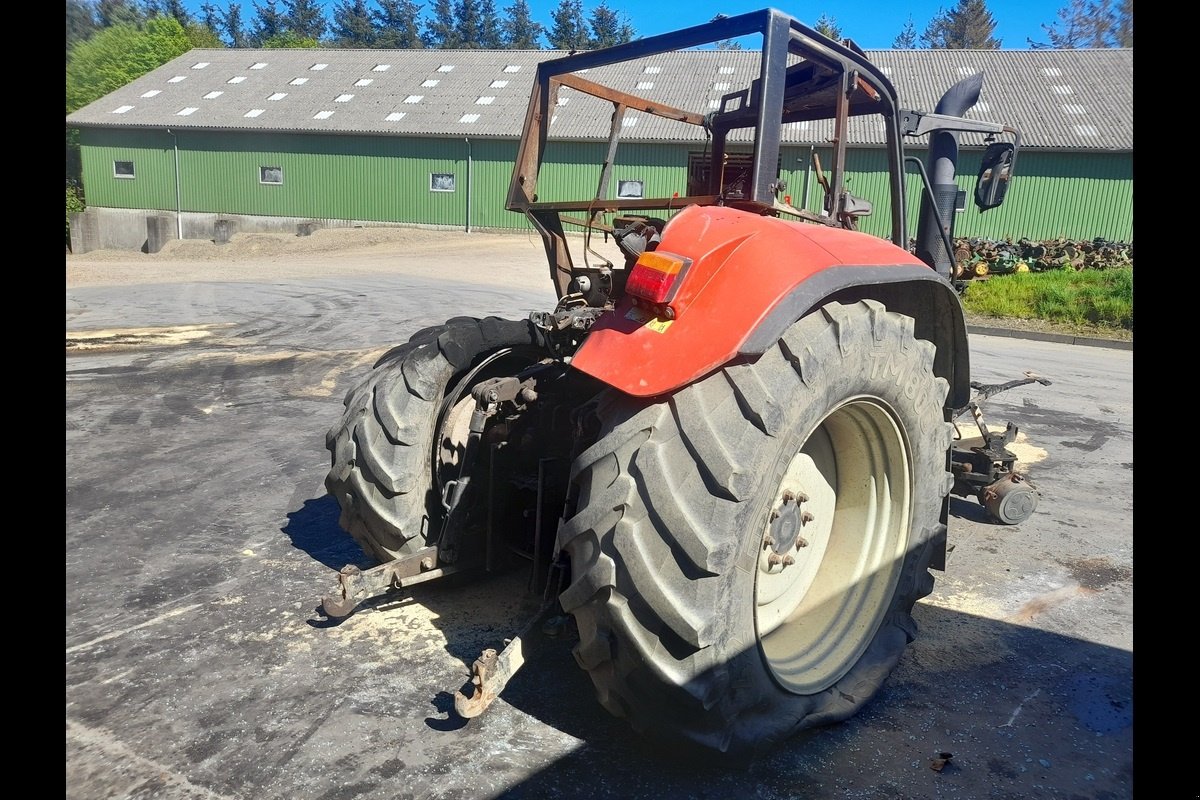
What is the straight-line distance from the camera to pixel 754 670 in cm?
239

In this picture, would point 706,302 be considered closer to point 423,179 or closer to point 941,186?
point 941,186

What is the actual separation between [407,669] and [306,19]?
85.2 meters

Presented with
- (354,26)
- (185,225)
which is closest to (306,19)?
(354,26)

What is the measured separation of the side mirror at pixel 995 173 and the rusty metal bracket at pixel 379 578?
320cm

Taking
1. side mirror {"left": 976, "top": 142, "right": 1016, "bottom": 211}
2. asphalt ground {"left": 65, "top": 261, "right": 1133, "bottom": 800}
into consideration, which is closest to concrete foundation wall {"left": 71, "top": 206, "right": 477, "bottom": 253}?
asphalt ground {"left": 65, "top": 261, "right": 1133, "bottom": 800}

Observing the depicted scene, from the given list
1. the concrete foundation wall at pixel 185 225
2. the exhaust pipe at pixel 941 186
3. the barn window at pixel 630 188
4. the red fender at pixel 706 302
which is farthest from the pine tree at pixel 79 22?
the concrete foundation wall at pixel 185 225

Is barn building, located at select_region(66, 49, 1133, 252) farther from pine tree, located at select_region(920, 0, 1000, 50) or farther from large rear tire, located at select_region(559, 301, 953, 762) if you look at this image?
pine tree, located at select_region(920, 0, 1000, 50)

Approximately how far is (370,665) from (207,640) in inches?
24.0

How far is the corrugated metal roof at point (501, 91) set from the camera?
25953 mm

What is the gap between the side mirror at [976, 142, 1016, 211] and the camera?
13.9ft

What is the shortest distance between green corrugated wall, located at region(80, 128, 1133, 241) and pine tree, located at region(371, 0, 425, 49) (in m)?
47.8

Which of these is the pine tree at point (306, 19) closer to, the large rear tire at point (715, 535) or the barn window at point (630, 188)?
the barn window at point (630, 188)

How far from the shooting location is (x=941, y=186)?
4.64 metres
